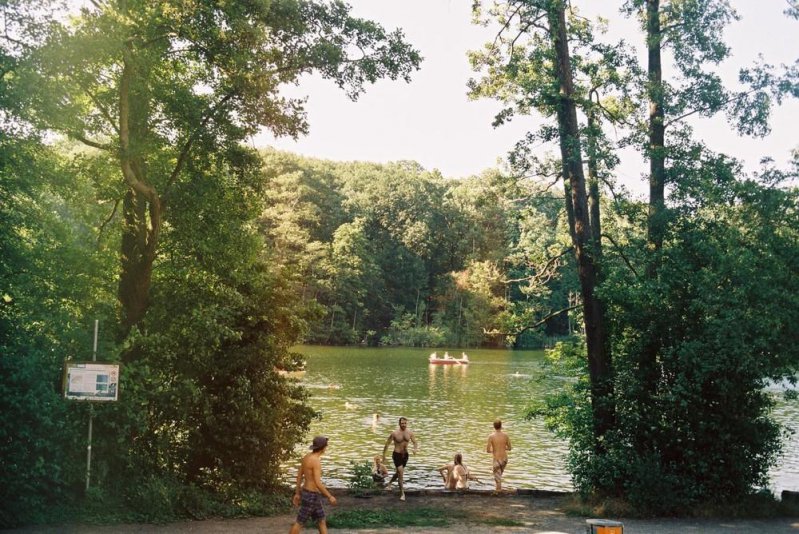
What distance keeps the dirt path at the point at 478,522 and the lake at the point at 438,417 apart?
275 cm

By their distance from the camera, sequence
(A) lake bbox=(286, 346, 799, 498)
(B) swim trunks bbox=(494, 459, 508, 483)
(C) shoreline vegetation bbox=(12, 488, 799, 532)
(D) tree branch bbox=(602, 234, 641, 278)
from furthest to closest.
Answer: (A) lake bbox=(286, 346, 799, 498) < (B) swim trunks bbox=(494, 459, 508, 483) < (D) tree branch bbox=(602, 234, 641, 278) < (C) shoreline vegetation bbox=(12, 488, 799, 532)

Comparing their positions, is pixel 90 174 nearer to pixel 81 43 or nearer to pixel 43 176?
pixel 43 176

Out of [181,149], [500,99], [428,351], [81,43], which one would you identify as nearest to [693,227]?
[500,99]

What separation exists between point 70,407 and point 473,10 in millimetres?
12380

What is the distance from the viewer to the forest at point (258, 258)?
1177 cm

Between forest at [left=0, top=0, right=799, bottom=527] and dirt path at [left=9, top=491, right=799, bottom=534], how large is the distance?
612mm

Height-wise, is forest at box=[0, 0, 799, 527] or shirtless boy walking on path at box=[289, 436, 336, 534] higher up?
forest at box=[0, 0, 799, 527]

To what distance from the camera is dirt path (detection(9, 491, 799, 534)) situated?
11.3 m

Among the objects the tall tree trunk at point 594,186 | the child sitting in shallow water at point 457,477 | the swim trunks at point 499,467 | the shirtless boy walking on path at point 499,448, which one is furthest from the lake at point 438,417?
the tall tree trunk at point 594,186

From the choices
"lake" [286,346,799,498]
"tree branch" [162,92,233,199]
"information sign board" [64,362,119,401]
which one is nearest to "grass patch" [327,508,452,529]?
"lake" [286,346,799,498]

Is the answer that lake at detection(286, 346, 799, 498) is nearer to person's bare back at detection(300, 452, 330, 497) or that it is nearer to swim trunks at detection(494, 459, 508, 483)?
swim trunks at detection(494, 459, 508, 483)

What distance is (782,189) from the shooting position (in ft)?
42.8

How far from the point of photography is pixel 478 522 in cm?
1253

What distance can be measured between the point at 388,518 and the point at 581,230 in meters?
7.53
